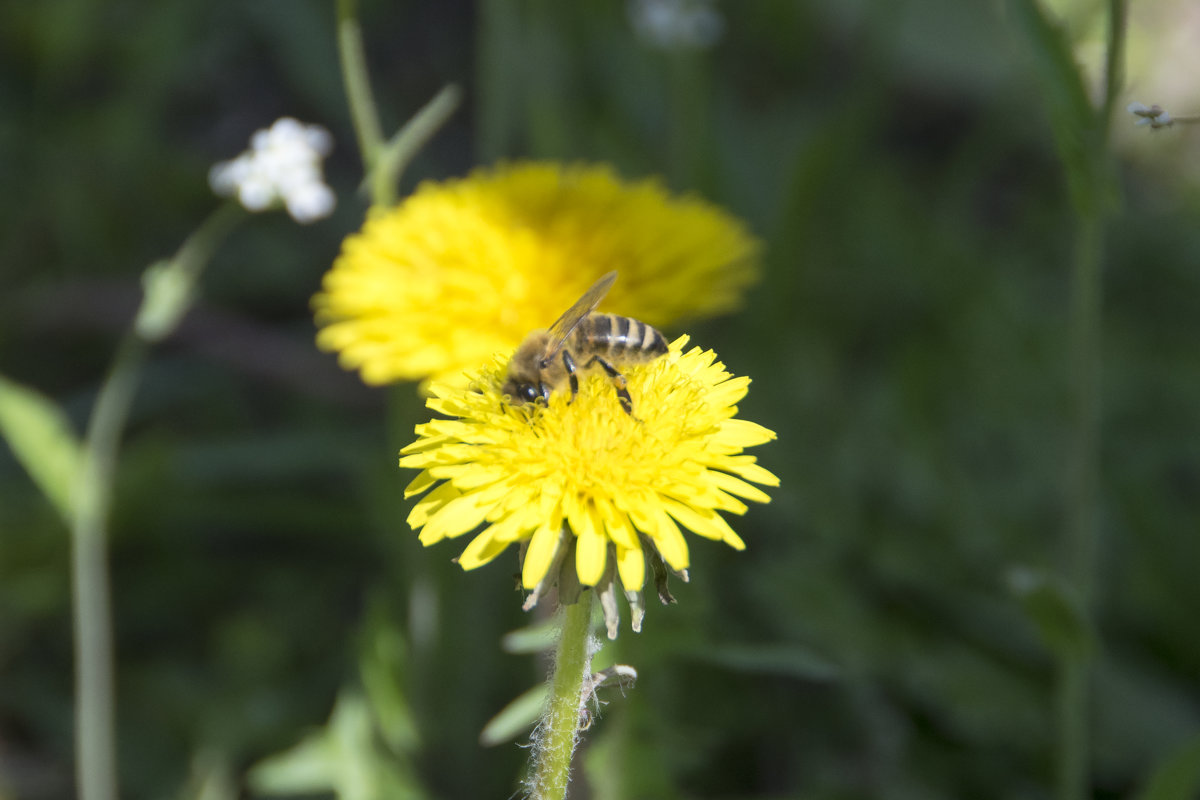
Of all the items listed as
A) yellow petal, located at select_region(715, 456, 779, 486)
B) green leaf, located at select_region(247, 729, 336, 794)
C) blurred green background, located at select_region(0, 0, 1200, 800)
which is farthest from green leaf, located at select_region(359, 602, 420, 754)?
yellow petal, located at select_region(715, 456, 779, 486)

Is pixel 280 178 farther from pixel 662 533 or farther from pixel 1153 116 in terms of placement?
pixel 1153 116

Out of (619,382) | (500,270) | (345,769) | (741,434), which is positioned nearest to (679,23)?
(500,270)

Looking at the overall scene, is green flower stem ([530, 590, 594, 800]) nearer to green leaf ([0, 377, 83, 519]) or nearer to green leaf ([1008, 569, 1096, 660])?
green leaf ([1008, 569, 1096, 660])

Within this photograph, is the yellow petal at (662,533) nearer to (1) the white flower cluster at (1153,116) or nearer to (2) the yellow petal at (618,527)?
(2) the yellow petal at (618,527)

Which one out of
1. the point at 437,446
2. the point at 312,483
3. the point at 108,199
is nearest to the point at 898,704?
the point at 437,446

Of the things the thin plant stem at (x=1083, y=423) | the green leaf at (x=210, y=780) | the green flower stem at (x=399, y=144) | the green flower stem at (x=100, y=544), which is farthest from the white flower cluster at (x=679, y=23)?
the green leaf at (x=210, y=780)
